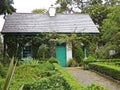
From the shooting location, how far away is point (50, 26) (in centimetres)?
2894

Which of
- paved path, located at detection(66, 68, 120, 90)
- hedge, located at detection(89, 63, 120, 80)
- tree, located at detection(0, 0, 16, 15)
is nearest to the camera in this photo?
paved path, located at detection(66, 68, 120, 90)

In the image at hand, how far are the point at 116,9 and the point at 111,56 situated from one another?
264 inches

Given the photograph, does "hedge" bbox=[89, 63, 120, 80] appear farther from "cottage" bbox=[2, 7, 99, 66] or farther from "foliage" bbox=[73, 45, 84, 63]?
"cottage" bbox=[2, 7, 99, 66]

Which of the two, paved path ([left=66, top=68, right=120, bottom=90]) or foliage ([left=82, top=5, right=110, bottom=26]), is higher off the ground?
foliage ([left=82, top=5, right=110, bottom=26])

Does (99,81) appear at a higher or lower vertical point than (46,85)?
lower

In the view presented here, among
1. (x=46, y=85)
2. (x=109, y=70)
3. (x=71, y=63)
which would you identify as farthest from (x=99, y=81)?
(x=71, y=63)

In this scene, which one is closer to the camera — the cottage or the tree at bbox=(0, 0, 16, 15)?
the tree at bbox=(0, 0, 16, 15)

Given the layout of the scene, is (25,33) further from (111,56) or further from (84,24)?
(111,56)

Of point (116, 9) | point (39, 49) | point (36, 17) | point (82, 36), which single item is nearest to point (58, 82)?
point (116, 9)

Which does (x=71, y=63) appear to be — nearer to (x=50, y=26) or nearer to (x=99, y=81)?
(x=50, y=26)

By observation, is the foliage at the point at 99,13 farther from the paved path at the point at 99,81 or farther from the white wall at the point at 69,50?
the paved path at the point at 99,81

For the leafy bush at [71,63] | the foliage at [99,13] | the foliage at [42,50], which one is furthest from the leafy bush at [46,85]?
the foliage at [99,13]

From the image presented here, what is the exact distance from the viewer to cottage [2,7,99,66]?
27.7 meters

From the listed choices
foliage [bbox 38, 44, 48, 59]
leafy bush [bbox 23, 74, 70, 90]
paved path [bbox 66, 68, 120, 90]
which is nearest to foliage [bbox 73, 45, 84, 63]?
foliage [bbox 38, 44, 48, 59]
